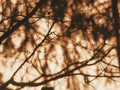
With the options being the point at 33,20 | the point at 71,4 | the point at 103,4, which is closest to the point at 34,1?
the point at 33,20

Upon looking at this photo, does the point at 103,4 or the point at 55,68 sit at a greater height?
the point at 103,4

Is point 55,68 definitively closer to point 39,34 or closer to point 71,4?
point 39,34

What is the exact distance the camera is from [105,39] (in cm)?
560

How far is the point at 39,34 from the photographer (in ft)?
18.1

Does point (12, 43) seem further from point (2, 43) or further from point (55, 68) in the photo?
point (55, 68)

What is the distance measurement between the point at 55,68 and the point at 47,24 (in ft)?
2.74

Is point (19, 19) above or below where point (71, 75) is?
above

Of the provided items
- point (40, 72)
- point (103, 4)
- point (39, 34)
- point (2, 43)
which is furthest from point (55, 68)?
point (103, 4)

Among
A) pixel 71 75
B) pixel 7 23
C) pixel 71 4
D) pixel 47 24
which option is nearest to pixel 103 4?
pixel 71 4

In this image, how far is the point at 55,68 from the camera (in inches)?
218

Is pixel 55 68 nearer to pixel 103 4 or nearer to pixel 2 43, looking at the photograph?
pixel 2 43

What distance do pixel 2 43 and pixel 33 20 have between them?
2.35 feet

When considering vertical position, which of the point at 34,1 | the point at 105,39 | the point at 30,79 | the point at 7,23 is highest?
the point at 34,1

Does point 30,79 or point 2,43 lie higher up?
point 2,43
